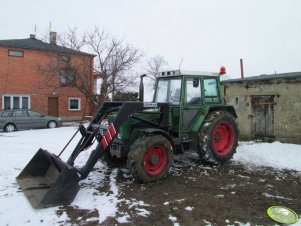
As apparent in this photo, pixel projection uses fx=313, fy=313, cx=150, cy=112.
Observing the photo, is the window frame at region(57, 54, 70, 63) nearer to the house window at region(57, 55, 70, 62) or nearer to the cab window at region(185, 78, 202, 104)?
the house window at region(57, 55, 70, 62)

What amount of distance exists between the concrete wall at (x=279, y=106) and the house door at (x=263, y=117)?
5.3 inches

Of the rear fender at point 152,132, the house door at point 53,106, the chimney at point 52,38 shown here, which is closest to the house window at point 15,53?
the chimney at point 52,38

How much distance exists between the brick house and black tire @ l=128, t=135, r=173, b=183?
16319 mm

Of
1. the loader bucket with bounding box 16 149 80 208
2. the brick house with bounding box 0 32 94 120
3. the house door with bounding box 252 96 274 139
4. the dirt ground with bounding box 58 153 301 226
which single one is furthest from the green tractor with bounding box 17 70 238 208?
the brick house with bounding box 0 32 94 120

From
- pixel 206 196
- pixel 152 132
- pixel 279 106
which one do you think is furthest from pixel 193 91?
pixel 279 106

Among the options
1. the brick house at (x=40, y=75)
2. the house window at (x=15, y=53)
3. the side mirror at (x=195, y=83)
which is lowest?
the side mirror at (x=195, y=83)

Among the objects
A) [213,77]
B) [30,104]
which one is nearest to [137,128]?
[213,77]

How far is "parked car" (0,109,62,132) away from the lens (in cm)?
1689

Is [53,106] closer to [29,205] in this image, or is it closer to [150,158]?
[150,158]

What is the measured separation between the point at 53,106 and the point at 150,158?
20972 millimetres

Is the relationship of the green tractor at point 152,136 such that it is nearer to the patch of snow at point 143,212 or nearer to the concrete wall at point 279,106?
the patch of snow at point 143,212

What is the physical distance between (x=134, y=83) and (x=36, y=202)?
1792cm

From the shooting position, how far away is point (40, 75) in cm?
2452

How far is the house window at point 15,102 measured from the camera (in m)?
23.0
